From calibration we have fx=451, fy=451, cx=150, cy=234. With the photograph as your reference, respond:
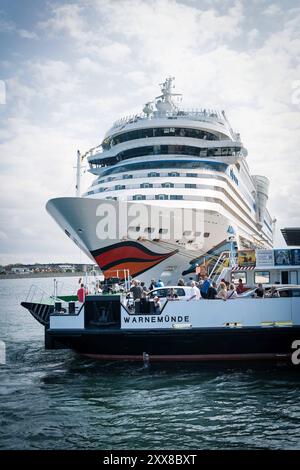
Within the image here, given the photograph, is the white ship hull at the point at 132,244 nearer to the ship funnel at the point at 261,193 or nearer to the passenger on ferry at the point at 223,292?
the passenger on ferry at the point at 223,292

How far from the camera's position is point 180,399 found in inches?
391

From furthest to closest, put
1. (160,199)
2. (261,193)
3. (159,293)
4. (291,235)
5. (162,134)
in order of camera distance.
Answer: (261,193)
(162,134)
(291,235)
(160,199)
(159,293)

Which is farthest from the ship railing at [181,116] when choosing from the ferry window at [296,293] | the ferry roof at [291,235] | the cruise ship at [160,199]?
the ferry window at [296,293]

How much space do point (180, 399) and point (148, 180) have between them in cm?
1638

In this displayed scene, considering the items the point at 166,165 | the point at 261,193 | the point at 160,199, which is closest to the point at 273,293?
the point at 160,199

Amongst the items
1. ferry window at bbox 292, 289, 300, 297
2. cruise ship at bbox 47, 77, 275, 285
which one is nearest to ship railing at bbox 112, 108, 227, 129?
cruise ship at bbox 47, 77, 275, 285

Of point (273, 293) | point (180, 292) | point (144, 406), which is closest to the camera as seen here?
point (144, 406)

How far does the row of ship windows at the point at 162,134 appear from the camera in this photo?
29.0 meters

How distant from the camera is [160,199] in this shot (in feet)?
76.9

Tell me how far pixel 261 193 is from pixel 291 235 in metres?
28.8

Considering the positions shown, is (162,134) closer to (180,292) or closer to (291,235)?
(291,235)

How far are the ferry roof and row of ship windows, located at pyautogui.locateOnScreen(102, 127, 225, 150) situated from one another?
8607 millimetres
